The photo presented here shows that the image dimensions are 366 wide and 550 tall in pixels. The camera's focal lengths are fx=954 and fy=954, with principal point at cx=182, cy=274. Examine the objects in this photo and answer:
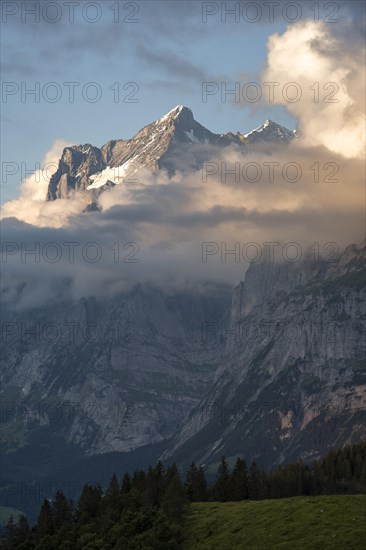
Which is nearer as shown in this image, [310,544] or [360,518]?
[310,544]

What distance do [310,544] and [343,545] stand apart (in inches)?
260

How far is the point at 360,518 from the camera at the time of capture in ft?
651

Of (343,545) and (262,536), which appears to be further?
(262,536)

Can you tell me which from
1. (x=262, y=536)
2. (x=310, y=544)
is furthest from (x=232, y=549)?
(x=310, y=544)

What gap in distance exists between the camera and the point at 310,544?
184625 mm

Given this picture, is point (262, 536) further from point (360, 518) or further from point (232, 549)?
point (360, 518)

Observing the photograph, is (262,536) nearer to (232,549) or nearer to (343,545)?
(232,549)

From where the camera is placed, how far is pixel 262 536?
19912 centimetres

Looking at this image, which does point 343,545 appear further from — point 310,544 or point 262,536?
point 262,536

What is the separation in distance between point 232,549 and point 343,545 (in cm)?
2737

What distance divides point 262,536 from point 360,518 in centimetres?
2071

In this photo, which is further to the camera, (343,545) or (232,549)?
(232,549)

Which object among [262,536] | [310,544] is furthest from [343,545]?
[262,536]

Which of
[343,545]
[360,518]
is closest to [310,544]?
[343,545]
